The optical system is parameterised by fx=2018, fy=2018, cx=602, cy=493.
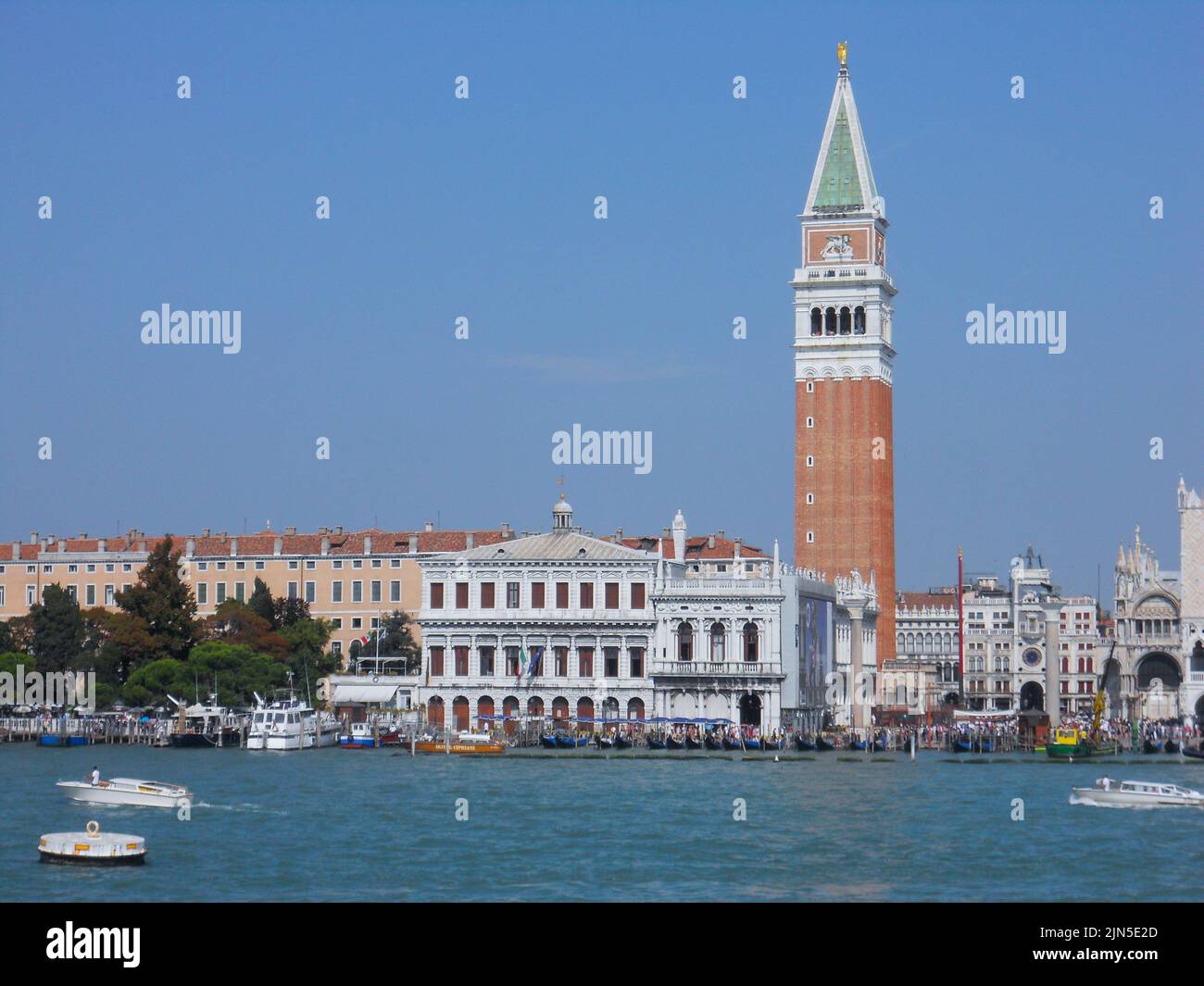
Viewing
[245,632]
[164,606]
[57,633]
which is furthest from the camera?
[245,632]

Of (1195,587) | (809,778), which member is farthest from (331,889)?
(1195,587)

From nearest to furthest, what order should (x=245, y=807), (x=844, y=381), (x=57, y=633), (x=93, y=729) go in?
(x=245, y=807), (x=93, y=729), (x=57, y=633), (x=844, y=381)

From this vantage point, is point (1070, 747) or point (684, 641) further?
point (684, 641)

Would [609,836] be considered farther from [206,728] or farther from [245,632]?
[245,632]

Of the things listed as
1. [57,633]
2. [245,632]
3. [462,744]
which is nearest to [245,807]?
[462,744]

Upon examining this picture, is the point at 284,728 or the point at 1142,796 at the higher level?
the point at 284,728

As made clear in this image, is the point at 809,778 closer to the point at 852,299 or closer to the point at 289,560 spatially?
the point at 852,299

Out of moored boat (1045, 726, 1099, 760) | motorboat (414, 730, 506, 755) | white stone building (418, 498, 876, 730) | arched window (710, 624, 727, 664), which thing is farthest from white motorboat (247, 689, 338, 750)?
moored boat (1045, 726, 1099, 760)

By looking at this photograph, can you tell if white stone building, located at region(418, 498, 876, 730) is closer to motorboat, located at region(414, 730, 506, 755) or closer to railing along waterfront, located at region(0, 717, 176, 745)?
motorboat, located at region(414, 730, 506, 755)
